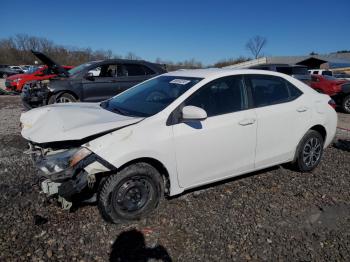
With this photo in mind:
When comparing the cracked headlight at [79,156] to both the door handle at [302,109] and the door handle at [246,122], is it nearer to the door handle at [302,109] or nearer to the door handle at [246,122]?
the door handle at [246,122]

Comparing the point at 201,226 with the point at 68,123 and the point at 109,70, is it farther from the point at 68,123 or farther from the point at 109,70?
the point at 109,70

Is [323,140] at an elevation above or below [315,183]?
above

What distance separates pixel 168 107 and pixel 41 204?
1909 millimetres

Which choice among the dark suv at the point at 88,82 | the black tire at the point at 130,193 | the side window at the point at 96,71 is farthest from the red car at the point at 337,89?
the black tire at the point at 130,193

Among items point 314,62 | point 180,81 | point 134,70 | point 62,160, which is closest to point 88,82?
point 134,70

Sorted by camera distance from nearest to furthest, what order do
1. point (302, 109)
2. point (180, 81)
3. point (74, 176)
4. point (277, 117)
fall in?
point (74, 176) → point (180, 81) → point (277, 117) → point (302, 109)

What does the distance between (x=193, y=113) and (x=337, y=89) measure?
11.5m

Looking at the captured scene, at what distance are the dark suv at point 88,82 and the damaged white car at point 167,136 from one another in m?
4.89

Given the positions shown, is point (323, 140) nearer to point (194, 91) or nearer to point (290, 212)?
point (290, 212)

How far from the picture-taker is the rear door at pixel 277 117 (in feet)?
14.2

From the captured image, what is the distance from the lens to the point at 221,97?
13.4ft

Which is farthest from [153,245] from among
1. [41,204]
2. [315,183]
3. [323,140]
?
[323,140]

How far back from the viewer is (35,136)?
342cm

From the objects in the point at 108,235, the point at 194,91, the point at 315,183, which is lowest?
the point at 315,183
